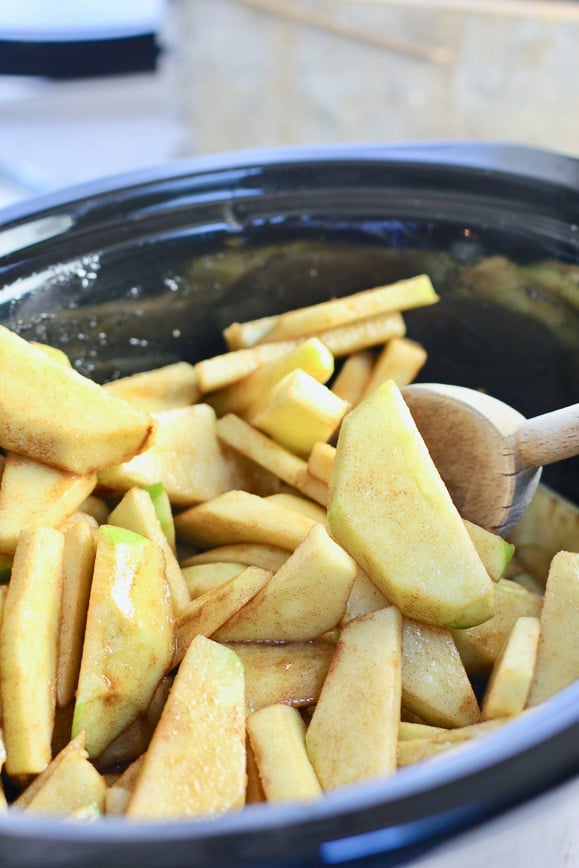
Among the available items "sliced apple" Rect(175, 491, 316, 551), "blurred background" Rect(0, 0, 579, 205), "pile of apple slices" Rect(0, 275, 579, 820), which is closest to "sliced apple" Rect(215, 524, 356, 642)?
"pile of apple slices" Rect(0, 275, 579, 820)

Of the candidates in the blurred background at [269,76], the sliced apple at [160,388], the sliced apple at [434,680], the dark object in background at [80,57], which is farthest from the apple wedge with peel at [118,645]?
the dark object in background at [80,57]

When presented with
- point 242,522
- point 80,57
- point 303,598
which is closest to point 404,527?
point 303,598

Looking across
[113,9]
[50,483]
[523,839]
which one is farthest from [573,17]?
[523,839]

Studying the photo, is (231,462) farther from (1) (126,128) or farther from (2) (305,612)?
(1) (126,128)

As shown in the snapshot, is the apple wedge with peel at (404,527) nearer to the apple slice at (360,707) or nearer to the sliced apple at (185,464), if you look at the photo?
the apple slice at (360,707)

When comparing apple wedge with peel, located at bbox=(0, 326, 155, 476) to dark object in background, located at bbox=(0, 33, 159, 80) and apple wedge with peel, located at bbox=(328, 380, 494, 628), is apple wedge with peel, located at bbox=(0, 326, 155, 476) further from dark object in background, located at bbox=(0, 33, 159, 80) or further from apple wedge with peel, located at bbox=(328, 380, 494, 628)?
dark object in background, located at bbox=(0, 33, 159, 80)
